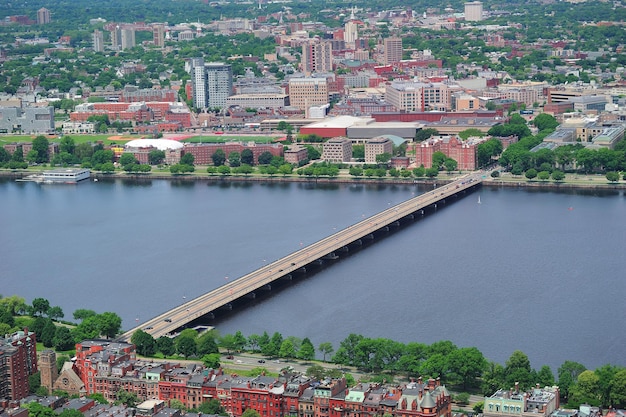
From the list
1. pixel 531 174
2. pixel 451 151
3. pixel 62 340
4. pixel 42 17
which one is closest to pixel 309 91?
pixel 451 151

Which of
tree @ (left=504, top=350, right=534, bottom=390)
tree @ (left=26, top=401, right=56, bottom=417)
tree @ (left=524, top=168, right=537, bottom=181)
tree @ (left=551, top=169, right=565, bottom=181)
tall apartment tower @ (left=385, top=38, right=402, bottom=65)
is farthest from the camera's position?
tall apartment tower @ (left=385, top=38, right=402, bottom=65)

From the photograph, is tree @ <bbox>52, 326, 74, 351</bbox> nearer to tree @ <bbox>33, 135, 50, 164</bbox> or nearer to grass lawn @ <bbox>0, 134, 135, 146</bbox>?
tree @ <bbox>33, 135, 50, 164</bbox>

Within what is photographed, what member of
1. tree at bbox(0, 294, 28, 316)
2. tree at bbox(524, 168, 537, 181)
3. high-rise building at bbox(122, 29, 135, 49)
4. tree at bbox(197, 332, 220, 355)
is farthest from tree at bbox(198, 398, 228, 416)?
high-rise building at bbox(122, 29, 135, 49)

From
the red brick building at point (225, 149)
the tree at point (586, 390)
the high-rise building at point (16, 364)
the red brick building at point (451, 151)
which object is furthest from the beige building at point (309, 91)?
the tree at point (586, 390)

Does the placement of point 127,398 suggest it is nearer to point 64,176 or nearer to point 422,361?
point 422,361

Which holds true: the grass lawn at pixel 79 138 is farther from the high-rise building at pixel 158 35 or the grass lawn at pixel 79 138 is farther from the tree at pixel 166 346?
the high-rise building at pixel 158 35

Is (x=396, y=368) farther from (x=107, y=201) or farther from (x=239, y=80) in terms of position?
(x=239, y=80)

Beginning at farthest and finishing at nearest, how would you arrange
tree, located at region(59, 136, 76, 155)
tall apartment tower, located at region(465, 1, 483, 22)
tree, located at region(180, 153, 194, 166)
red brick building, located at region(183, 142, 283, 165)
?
1. tall apartment tower, located at region(465, 1, 483, 22)
2. tree, located at region(59, 136, 76, 155)
3. red brick building, located at region(183, 142, 283, 165)
4. tree, located at region(180, 153, 194, 166)
